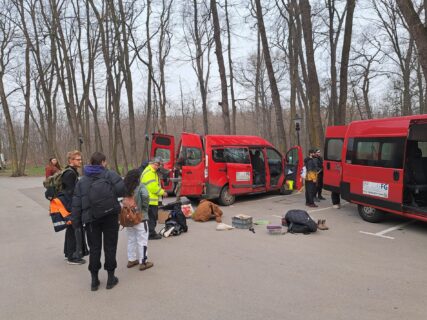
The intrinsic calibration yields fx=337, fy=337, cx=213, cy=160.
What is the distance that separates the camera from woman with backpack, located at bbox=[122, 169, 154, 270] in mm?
4941

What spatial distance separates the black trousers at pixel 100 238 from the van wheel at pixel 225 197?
236 inches

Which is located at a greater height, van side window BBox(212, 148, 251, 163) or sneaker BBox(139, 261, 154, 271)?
van side window BBox(212, 148, 251, 163)

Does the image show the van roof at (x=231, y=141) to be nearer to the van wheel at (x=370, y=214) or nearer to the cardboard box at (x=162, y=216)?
the cardboard box at (x=162, y=216)

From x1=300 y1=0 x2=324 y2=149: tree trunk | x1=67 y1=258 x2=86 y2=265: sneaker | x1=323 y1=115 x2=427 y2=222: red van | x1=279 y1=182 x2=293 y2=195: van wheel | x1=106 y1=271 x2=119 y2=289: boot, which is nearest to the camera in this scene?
x1=106 y1=271 x2=119 y2=289: boot

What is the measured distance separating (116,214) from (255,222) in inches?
169

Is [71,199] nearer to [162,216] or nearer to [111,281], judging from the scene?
[111,281]

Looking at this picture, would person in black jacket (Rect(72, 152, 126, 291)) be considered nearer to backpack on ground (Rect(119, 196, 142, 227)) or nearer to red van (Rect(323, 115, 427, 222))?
backpack on ground (Rect(119, 196, 142, 227))

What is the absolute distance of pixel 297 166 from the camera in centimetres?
1183

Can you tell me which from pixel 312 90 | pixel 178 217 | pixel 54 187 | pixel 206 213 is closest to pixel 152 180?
pixel 178 217

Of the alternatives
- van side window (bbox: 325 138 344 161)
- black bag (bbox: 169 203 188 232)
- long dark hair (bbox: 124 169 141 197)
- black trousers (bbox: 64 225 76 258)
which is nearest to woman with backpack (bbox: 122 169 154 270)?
long dark hair (bbox: 124 169 141 197)

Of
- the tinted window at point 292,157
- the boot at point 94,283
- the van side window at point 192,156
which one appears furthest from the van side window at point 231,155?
the boot at point 94,283

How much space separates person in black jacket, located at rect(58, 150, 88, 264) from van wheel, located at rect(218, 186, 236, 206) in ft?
17.1

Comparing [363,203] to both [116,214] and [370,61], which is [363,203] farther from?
[370,61]

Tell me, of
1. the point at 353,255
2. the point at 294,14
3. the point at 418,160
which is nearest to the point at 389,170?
the point at 418,160
